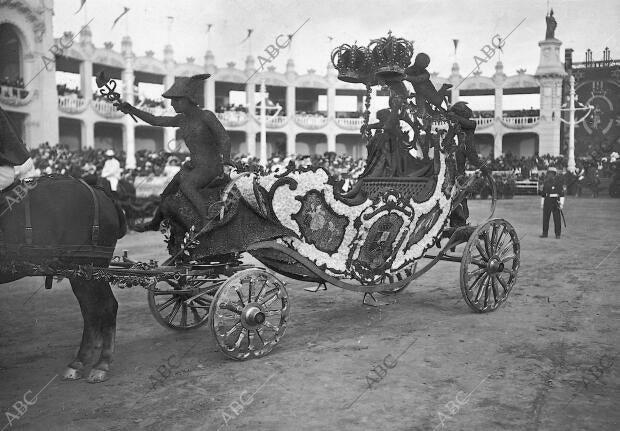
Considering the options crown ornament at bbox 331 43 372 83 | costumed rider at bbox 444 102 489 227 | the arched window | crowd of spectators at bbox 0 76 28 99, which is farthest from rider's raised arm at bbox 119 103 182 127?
the arched window

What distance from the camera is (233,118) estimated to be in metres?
42.2

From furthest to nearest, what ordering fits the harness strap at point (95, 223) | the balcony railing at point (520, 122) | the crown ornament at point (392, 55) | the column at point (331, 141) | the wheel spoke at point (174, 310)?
the column at point (331, 141), the balcony railing at point (520, 122), the crown ornament at point (392, 55), the wheel spoke at point (174, 310), the harness strap at point (95, 223)

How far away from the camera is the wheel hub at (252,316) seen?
520 centimetres

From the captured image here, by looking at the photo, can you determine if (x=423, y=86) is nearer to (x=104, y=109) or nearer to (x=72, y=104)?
(x=72, y=104)

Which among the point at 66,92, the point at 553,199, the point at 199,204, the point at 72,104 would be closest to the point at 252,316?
the point at 199,204

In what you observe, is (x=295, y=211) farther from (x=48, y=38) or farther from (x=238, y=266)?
(x=48, y=38)

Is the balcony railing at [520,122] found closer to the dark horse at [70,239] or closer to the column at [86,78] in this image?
the column at [86,78]

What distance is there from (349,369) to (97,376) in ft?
6.78

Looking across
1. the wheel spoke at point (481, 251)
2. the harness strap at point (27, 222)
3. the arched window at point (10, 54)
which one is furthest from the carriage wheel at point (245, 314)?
the arched window at point (10, 54)

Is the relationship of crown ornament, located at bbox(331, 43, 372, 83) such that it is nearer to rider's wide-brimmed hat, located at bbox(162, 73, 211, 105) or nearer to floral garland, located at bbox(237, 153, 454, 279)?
floral garland, located at bbox(237, 153, 454, 279)

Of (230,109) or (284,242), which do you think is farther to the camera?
(230,109)

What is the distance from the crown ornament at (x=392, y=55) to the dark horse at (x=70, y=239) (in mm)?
3525

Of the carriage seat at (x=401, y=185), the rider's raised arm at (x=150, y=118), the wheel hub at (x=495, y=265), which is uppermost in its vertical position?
the rider's raised arm at (x=150, y=118)

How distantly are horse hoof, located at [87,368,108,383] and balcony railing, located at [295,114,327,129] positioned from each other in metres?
40.5
